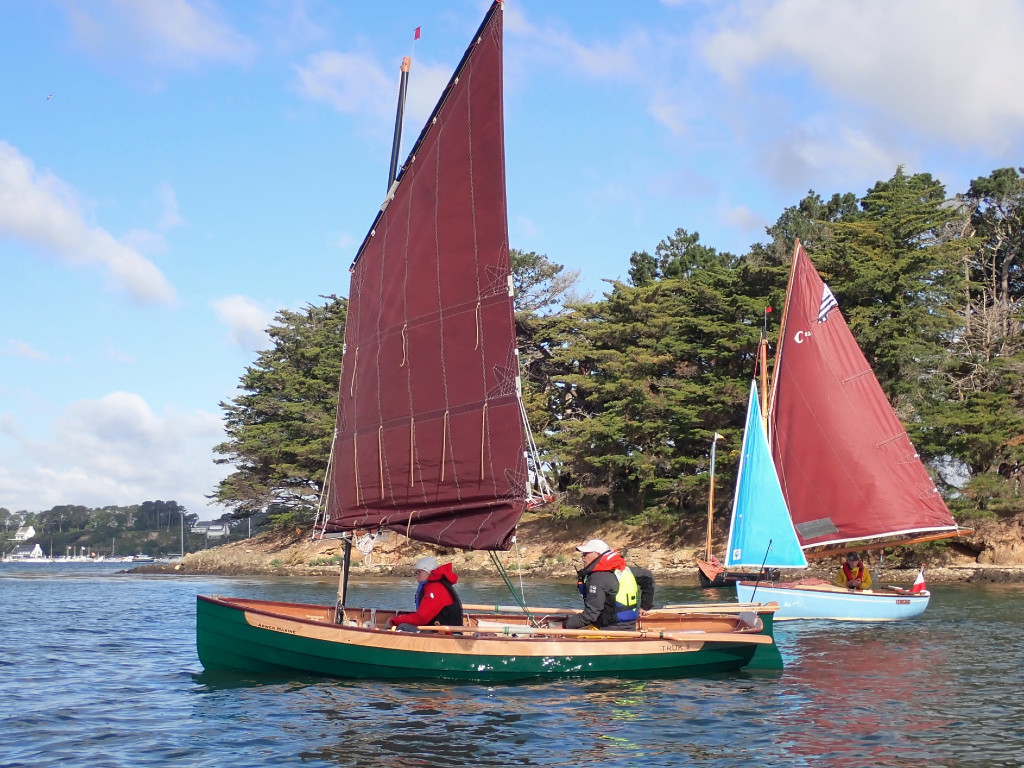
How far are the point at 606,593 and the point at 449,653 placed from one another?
290cm

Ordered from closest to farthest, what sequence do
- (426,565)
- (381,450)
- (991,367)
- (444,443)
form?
(426,565) < (444,443) < (381,450) < (991,367)

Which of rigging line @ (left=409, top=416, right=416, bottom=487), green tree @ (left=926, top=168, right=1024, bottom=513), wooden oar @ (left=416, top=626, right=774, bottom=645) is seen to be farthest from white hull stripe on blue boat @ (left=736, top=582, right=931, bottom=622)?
green tree @ (left=926, top=168, right=1024, bottom=513)

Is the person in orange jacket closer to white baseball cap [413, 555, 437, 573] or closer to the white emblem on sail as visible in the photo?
the white emblem on sail

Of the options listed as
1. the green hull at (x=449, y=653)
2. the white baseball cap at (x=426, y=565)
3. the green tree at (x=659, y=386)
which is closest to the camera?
the green hull at (x=449, y=653)

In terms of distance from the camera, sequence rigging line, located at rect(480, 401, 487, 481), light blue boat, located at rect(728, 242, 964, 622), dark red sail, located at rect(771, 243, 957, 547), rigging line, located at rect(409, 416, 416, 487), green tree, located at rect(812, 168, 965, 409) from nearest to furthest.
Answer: rigging line, located at rect(480, 401, 487, 481)
rigging line, located at rect(409, 416, 416, 487)
light blue boat, located at rect(728, 242, 964, 622)
dark red sail, located at rect(771, 243, 957, 547)
green tree, located at rect(812, 168, 965, 409)

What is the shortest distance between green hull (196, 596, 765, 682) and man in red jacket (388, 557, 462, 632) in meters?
0.64

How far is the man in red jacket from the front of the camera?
17.1 metres

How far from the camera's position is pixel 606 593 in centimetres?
1747

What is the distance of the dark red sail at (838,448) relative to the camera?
101ft

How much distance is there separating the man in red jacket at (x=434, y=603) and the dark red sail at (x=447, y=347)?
62 cm

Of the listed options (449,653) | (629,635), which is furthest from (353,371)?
(629,635)

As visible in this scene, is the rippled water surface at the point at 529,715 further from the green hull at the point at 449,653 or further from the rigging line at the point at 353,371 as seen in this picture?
the rigging line at the point at 353,371

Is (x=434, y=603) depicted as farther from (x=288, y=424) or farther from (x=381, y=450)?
(x=288, y=424)

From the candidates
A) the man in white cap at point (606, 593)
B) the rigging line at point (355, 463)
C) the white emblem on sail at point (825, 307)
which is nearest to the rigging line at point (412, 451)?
the rigging line at point (355, 463)
